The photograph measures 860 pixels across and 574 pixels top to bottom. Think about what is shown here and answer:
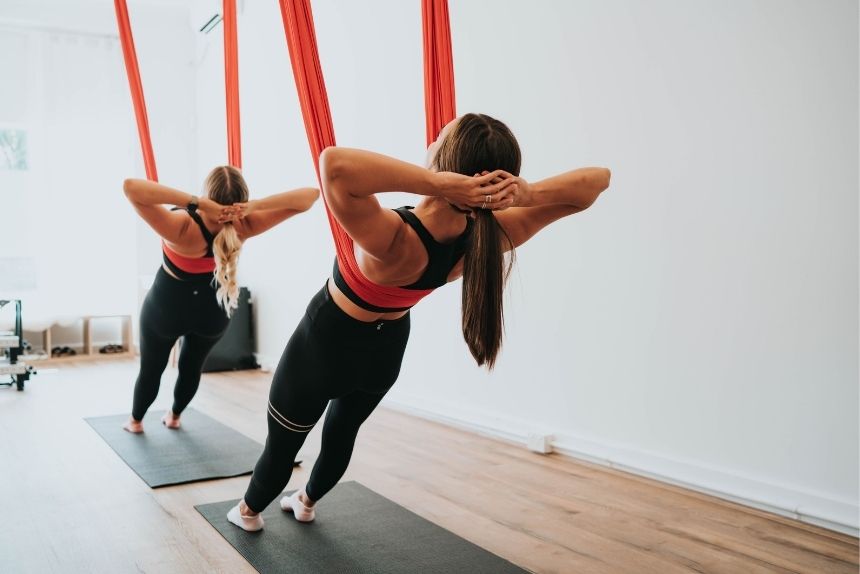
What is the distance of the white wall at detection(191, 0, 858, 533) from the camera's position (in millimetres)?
2469

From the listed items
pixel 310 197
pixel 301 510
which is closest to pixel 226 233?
pixel 310 197

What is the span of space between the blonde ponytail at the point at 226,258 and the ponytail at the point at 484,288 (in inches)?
67.0

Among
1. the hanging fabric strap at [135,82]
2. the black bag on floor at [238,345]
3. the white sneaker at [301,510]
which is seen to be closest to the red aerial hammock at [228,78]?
the hanging fabric strap at [135,82]

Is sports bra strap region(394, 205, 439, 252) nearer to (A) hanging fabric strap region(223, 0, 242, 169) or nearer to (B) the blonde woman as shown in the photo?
(B) the blonde woman

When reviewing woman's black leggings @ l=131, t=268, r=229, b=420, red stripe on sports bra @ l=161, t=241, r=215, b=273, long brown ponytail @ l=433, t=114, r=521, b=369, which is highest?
long brown ponytail @ l=433, t=114, r=521, b=369

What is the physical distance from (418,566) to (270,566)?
0.43 m

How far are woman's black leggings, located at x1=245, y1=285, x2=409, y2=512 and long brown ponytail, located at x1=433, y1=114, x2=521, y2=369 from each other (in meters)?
0.51

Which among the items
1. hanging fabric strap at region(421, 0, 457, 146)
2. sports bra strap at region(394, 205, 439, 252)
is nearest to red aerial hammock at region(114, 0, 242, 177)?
hanging fabric strap at region(421, 0, 457, 146)

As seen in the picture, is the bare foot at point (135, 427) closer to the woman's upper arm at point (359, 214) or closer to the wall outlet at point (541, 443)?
the wall outlet at point (541, 443)

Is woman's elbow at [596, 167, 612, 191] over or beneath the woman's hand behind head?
over

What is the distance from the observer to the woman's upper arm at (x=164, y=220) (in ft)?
9.21

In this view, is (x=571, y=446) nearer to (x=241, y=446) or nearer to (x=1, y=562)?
(x=241, y=446)

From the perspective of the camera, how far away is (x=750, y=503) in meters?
2.67

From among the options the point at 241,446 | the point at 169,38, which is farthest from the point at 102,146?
the point at 241,446
